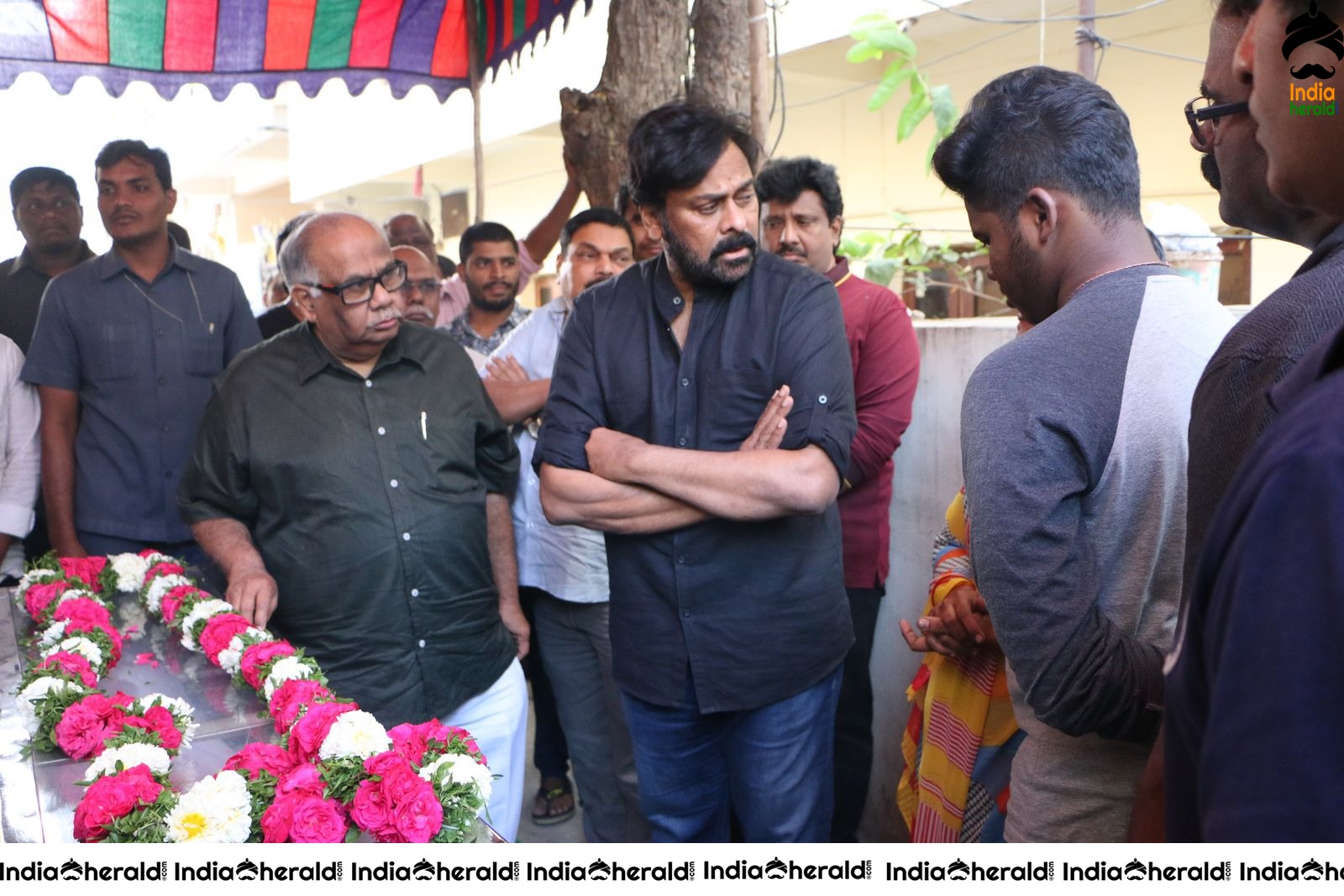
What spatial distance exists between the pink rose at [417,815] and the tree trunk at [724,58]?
10.1 ft

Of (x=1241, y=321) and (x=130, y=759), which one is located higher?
(x=1241, y=321)

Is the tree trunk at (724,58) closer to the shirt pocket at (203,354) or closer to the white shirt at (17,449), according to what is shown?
the shirt pocket at (203,354)

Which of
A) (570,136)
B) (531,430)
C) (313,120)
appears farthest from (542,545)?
(313,120)

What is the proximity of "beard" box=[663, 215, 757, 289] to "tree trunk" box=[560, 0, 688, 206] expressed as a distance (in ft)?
5.49

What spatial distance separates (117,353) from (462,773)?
272 cm

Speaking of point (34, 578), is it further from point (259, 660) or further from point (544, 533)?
point (544, 533)

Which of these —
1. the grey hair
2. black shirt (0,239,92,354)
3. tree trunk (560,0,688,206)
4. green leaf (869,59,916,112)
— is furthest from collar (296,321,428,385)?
green leaf (869,59,916,112)

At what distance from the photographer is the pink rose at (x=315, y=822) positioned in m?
1.53

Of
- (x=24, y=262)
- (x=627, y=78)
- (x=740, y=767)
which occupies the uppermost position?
(x=627, y=78)

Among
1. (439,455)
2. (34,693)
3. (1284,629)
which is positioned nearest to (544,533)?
(439,455)

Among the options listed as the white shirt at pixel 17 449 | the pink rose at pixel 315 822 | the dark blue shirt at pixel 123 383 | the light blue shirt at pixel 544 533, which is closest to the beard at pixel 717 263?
the light blue shirt at pixel 544 533

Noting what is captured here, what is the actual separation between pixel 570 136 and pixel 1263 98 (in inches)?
140

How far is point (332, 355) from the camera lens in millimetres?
2875

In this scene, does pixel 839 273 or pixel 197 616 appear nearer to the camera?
pixel 197 616
